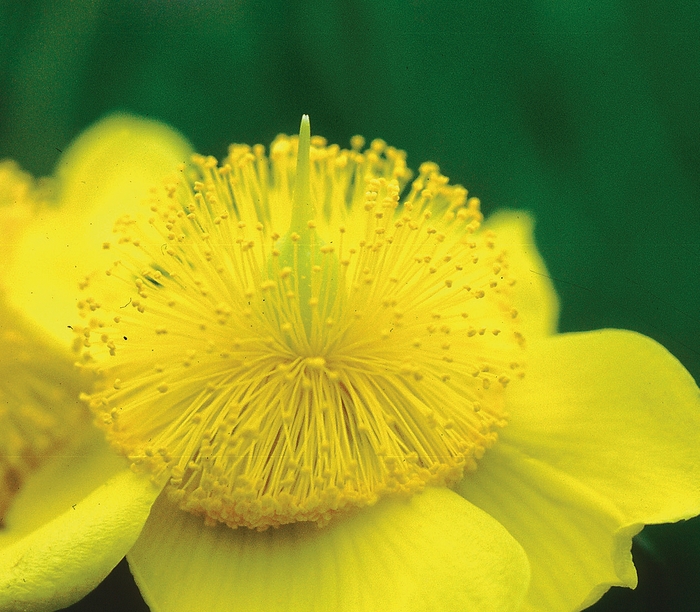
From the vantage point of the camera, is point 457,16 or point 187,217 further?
point 457,16

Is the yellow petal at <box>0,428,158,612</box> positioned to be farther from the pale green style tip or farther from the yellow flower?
the pale green style tip

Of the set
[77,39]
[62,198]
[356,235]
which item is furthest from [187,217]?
[77,39]

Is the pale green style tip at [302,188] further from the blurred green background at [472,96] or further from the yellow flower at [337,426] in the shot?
the blurred green background at [472,96]

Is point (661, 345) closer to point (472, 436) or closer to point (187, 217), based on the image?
point (472, 436)

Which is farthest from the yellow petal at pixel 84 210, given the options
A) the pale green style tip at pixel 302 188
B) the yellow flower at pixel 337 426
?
the pale green style tip at pixel 302 188

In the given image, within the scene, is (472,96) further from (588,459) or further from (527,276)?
(588,459)

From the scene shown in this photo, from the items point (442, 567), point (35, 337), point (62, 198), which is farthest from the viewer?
point (62, 198)

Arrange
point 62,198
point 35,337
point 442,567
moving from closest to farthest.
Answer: point 442,567 < point 35,337 < point 62,198
